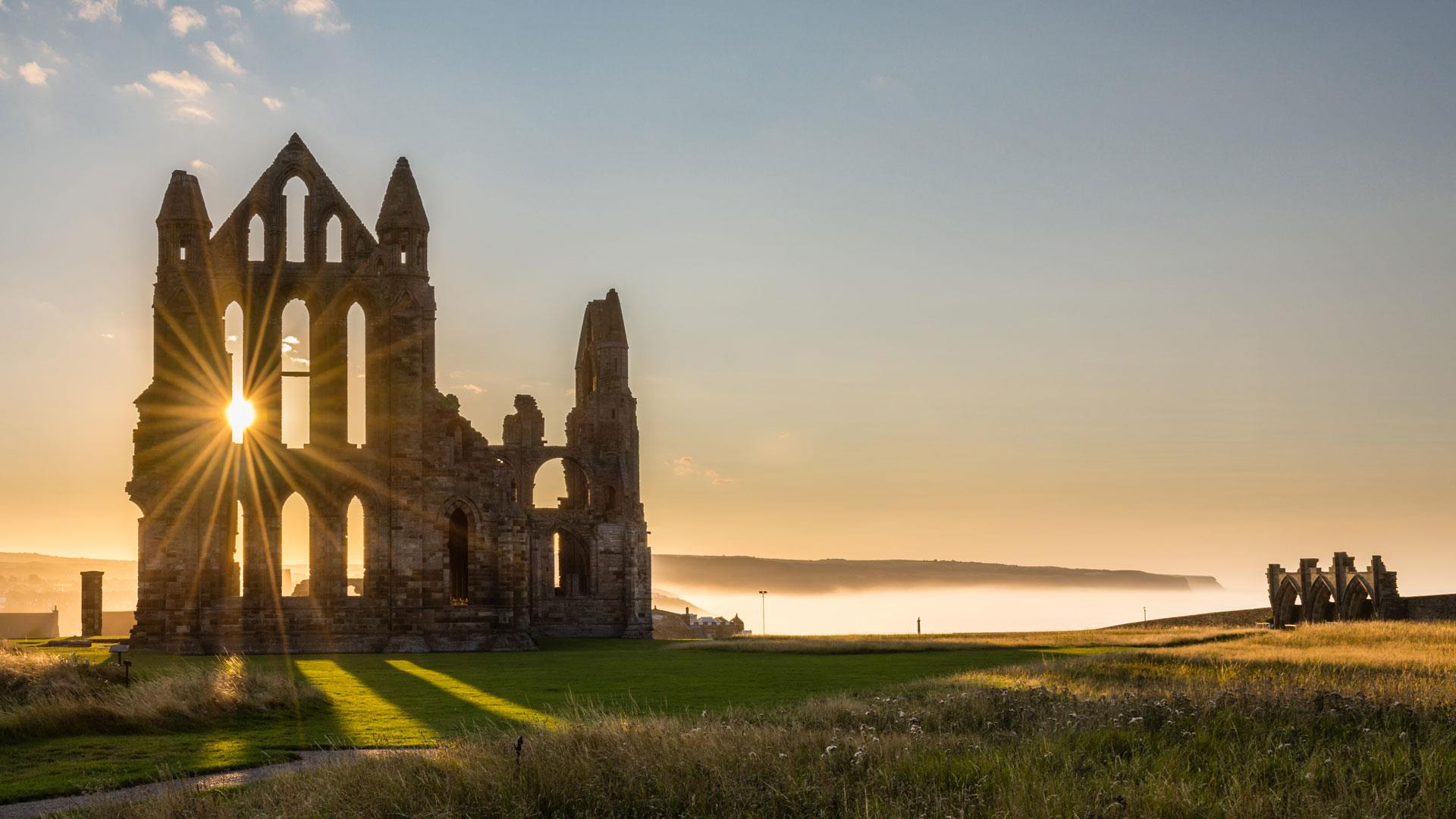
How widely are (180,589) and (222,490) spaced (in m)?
3.07

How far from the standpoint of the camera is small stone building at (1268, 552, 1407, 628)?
43.8 metres

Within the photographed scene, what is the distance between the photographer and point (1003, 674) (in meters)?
23.9

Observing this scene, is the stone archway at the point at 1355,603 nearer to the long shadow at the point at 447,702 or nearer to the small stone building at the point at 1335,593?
the small stone building at the point at 1335,593

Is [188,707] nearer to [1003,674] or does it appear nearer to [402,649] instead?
[1003,674]

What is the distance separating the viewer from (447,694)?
2427 cm

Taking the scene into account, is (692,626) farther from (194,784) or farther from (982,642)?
(194,784)

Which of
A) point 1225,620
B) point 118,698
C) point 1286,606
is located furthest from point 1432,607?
point 118,698

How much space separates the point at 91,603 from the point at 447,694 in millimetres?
34670

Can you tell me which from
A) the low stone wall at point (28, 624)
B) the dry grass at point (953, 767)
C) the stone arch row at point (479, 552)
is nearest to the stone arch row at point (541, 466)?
the stone arch row at point (479, 552)

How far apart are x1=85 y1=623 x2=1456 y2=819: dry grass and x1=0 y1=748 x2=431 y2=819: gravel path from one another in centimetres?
71

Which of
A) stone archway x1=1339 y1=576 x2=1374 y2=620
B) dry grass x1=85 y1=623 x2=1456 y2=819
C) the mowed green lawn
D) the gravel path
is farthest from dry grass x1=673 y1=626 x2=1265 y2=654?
the gravel path

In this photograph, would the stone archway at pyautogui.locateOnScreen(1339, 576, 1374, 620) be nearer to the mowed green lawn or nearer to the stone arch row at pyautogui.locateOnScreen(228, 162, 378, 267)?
the mowed green lawn

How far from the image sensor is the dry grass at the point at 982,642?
126 ft

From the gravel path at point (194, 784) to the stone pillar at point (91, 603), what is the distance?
41.8m
